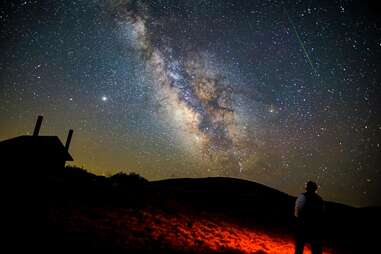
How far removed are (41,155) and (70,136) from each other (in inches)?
192

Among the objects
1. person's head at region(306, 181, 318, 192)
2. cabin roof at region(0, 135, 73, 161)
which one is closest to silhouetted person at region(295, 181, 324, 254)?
person's head at region(306, 181, 318, 192)

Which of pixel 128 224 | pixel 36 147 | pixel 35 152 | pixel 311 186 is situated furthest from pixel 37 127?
pixel 311 186

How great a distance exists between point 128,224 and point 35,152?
18719mm

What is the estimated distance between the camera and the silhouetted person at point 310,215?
6.72 m

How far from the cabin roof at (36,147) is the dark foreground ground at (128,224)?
13012 millimetres

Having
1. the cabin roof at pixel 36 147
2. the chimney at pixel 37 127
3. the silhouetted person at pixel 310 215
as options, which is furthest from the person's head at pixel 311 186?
the chimney at pixel 37 127

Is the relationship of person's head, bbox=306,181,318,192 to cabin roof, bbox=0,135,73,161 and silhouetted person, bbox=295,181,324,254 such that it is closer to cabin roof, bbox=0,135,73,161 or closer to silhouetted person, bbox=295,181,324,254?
silhouetted person, bbox=295,181,324,254

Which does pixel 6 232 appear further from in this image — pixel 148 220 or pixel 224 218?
pixel 224 218

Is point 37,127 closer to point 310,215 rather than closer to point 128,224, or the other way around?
point 128,224

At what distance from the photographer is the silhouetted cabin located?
871 inches

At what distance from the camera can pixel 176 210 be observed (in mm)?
11500

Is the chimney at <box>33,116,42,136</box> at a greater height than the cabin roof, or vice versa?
the chimney at <box>33,116,42,136</box>

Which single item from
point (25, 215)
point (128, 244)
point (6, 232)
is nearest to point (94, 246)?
point (128, 244)

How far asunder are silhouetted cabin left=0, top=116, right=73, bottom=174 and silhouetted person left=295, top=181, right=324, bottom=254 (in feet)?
66.6
